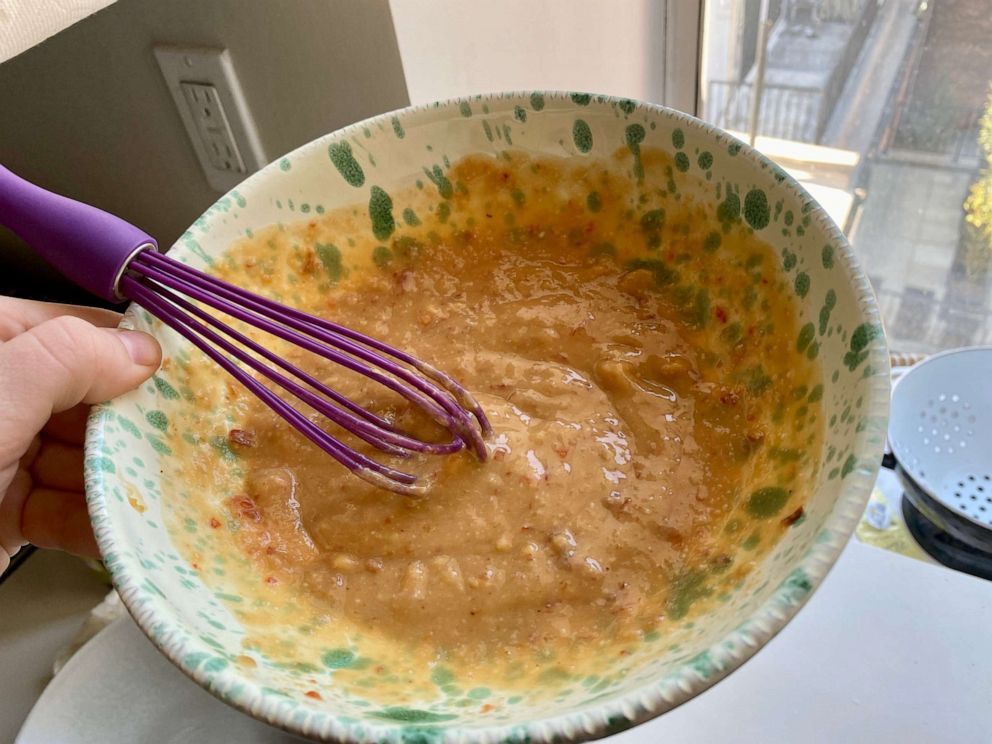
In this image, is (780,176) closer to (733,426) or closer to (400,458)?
(733,426)

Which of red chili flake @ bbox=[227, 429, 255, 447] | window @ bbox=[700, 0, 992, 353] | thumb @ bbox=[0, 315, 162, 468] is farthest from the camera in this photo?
window @ bbox=[700, 0, 992, 353]

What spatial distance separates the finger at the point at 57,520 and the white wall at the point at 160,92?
424 mm

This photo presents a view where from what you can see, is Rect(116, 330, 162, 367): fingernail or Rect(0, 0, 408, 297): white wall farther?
Rect(0, 0, 408, 297): white wall

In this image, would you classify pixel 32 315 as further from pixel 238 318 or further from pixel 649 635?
pixel 649 635

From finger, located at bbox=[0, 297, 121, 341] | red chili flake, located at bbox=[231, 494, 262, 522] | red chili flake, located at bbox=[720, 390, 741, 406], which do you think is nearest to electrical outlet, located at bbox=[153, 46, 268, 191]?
finger, located at bbox=[0, 297, 121, 341]

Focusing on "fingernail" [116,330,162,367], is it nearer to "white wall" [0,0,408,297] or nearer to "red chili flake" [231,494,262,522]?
"red chili flake" [231,494,262,522]

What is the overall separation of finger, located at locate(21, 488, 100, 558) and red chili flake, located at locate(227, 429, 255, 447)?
20 centimetres

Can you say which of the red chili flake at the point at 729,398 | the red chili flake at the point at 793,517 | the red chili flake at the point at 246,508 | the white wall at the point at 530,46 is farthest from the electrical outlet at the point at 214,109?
the red chili flake at the point at 793,517

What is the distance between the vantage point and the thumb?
0.51 m

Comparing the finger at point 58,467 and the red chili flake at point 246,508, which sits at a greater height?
the red chili flake at point 246,508

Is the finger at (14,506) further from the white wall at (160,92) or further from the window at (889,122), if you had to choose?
the window at (889,122)

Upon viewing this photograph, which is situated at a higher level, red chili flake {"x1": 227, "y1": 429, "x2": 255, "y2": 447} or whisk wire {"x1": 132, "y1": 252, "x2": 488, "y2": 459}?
whisk wire {"x1": 132, "y1": 252, "x2": 488, "y2": 459}

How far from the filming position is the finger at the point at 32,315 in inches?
24.5

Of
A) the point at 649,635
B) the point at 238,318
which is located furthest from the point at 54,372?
the point at 649,635
